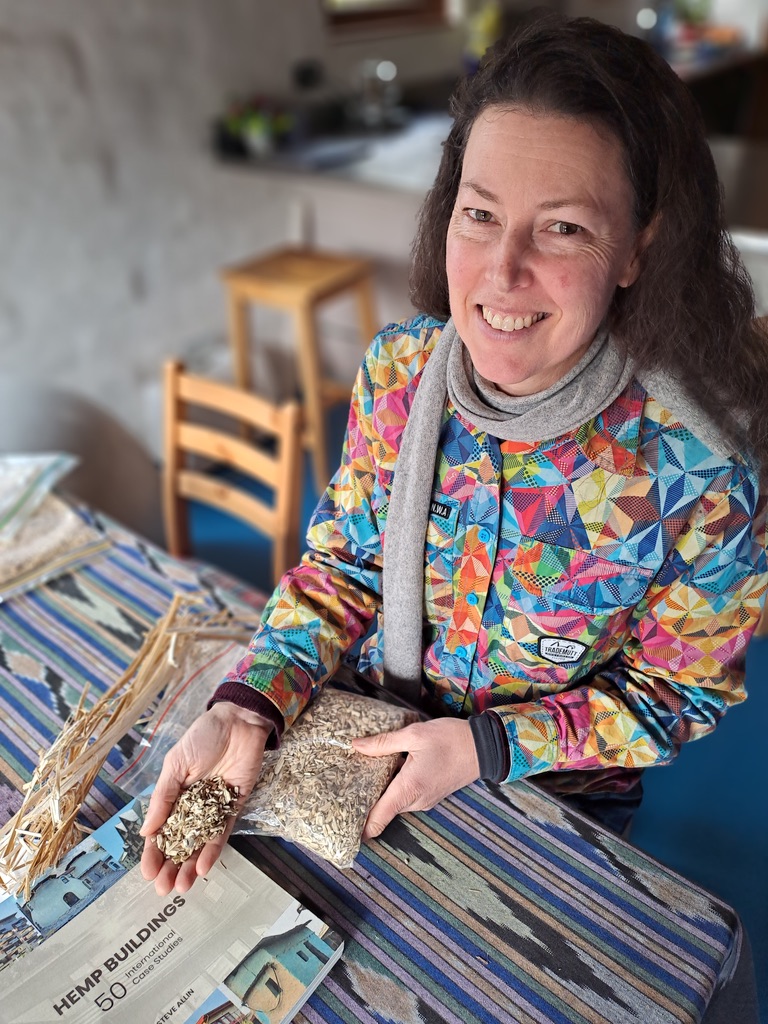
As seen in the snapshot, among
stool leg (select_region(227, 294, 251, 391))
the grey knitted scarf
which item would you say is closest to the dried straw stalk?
the grey knitted scarf

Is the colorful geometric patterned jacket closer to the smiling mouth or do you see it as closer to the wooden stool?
the smiling mouth

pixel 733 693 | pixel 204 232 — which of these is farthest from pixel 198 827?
pixel 204 232

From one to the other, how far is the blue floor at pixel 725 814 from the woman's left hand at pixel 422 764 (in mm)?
773

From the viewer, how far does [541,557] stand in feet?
3.14

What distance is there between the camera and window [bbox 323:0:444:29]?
11.6 feet

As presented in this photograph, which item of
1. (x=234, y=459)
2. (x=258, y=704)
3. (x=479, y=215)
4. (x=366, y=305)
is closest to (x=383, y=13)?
(x=366, y=305)

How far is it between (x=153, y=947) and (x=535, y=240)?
78cm

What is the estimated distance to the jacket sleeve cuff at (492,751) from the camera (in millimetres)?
920

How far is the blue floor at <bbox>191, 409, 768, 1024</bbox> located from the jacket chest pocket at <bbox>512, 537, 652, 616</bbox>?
0.78 metres

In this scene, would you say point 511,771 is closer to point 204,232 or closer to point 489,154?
point 489,154

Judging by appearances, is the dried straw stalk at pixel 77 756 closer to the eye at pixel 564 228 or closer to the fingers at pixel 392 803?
the fingers at pixel 392 803

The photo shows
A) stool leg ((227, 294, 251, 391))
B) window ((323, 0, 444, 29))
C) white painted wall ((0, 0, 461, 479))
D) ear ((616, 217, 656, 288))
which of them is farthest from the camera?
window ((323, 0, 444, 29))

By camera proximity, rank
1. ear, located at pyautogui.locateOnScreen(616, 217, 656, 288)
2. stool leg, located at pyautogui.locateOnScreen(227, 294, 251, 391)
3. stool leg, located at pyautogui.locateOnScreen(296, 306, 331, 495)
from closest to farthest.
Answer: ear, located at pyautogui.locateOnScreen(616, 217, 656, 288) → stool leg, located at pyautogui.locateOnScreen(296, 306, 331, 495) → stool leg, located at pyautogui.locateOnScreen(227, 294, 251, 391)

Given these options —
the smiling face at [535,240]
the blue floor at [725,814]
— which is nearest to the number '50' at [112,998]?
the smiling face at [535,240]
